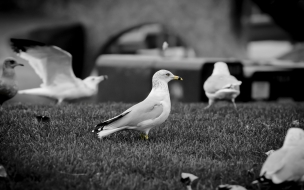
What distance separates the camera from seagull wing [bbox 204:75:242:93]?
7.17m

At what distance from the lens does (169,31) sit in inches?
571

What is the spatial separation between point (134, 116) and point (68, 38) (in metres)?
9.94

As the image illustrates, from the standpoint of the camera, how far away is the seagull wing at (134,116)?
472 centimetres

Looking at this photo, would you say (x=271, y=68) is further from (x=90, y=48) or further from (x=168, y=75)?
(x=168, y=75)

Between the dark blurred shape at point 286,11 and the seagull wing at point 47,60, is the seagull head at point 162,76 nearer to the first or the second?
the seagull wing at point 47,60

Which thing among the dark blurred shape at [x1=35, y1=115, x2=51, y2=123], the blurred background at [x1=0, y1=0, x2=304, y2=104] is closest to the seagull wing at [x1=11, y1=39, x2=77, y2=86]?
the dark blurred shape at [x1=35, y1=115, x2=51, y2=123]

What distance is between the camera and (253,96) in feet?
39.7

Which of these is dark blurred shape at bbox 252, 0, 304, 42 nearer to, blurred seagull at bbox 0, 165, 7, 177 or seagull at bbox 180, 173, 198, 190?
seagull at bbox 180, 173, 198, 190

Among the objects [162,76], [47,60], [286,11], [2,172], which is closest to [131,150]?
[162,76]

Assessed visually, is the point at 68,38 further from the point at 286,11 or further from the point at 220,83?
the point at 220,83

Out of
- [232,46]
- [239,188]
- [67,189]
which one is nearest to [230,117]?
[239,188]

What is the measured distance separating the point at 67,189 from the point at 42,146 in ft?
3.69

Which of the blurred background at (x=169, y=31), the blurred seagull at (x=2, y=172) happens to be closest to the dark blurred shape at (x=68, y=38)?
the blurred background at (x=169, y=31)

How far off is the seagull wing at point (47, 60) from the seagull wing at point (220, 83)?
2.44 m
